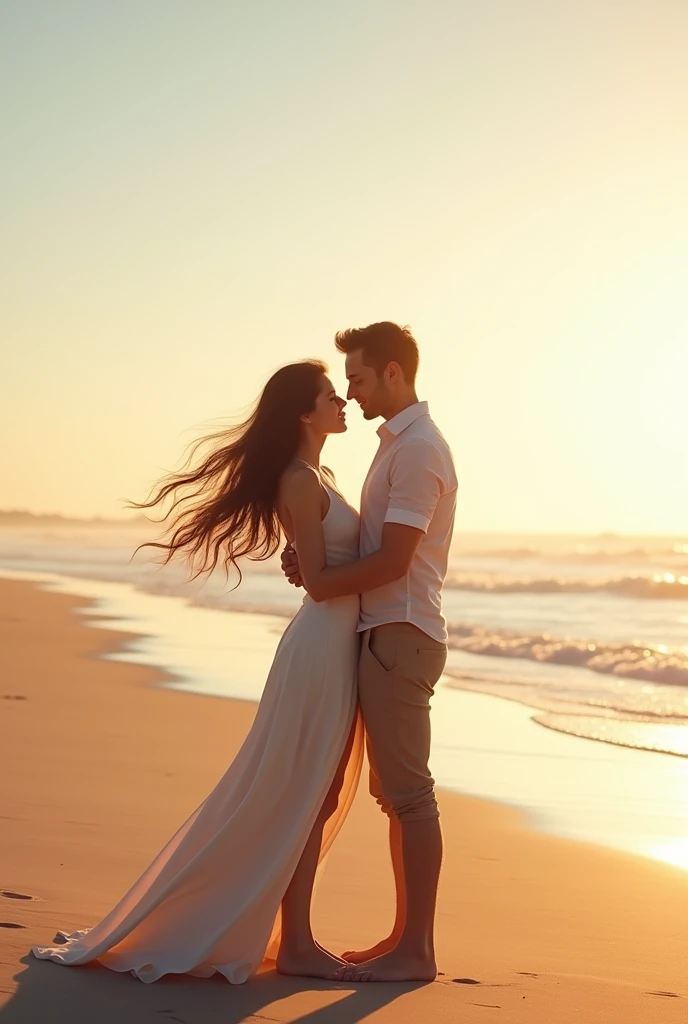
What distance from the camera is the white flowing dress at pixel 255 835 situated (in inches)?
161

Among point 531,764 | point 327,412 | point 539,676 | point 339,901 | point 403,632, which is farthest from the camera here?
point 539,676

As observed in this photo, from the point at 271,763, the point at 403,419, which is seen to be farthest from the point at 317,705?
the point at 403,419

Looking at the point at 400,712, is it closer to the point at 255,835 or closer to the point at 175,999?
the point at 255,835

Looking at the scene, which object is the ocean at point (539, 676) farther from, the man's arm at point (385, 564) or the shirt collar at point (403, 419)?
the shirt collar at point (403, 419)

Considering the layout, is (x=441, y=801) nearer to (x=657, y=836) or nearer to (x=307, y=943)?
(x=657, y=836)

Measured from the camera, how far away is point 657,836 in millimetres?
6609

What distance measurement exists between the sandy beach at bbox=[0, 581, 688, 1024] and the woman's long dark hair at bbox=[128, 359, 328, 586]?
1462mm

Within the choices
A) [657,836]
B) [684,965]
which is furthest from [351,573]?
[657,836]

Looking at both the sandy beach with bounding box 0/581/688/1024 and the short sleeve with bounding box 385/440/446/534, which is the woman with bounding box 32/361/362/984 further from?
the short sleeve with bounding box 385/440/446/534

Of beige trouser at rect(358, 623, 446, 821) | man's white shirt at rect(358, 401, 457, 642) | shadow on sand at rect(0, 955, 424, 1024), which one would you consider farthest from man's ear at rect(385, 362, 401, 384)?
shadow on sand at rect(0, 955, 424, 1024)

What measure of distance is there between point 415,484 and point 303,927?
1.57 meters

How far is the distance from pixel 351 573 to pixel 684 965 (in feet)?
6.32

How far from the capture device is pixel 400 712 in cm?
428

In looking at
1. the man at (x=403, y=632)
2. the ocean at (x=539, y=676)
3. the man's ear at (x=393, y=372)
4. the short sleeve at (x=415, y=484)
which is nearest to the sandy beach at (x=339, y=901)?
the man at (x=403, y=632)
